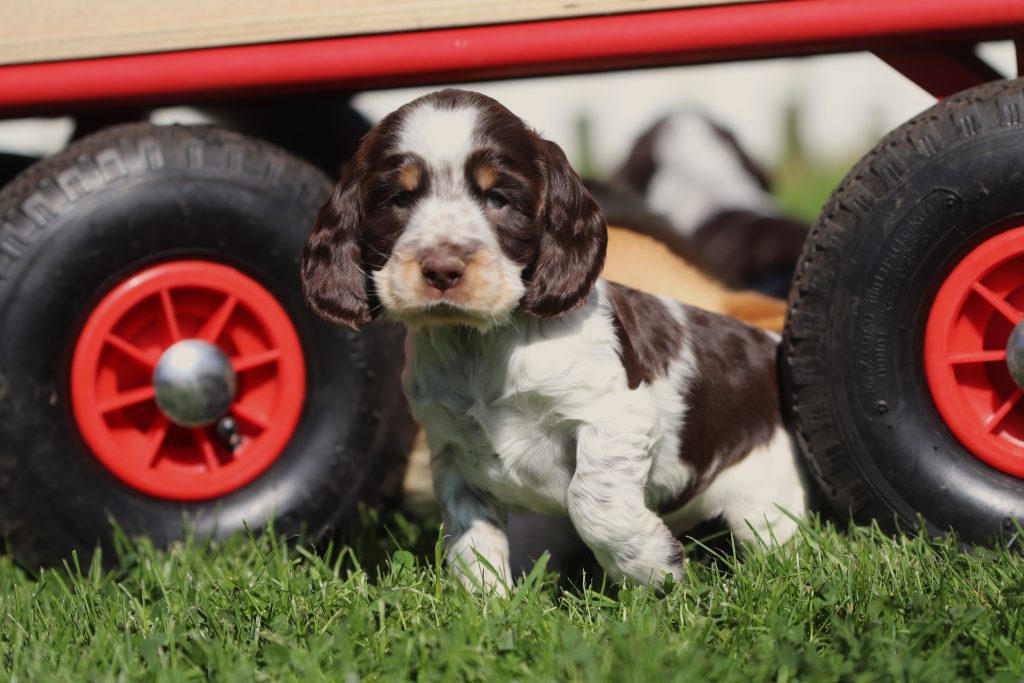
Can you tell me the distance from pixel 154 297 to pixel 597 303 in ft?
4.76

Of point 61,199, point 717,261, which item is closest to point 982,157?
point 717,261

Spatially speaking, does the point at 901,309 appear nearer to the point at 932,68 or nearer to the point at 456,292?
the point at 932,68

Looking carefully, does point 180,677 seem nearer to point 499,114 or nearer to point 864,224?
point 499,114

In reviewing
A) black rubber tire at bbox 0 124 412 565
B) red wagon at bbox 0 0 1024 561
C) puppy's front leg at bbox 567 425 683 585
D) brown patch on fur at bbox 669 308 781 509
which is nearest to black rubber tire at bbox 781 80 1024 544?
red wagon at bbox 0 0 1024 561

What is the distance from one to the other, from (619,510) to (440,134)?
1097 millimetres

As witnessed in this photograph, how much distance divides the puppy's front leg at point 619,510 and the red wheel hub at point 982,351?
3.11 feet

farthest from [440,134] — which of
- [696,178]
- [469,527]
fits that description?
[696,178]

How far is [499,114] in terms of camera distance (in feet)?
10.5

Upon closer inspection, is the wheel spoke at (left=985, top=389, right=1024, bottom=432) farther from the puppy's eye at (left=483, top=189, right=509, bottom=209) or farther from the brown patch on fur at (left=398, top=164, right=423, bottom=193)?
the brown patch on fur at (left=398, top=164, right=423, bottom=193)

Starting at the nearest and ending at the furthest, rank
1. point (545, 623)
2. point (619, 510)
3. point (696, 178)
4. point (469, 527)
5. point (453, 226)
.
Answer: point (545, 623) → point (453, 226) → point (619, 510) → point (469, 527) → point (696, 178)

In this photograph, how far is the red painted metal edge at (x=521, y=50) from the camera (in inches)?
137

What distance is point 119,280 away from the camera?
3742 millimetres

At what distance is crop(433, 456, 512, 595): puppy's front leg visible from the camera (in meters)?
3.27

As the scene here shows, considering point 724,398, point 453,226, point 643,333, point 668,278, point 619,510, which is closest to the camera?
point 453,226
